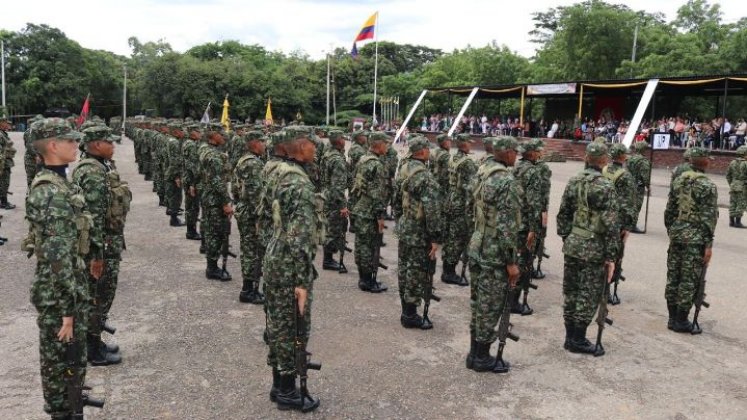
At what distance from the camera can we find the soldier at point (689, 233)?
6062 mm

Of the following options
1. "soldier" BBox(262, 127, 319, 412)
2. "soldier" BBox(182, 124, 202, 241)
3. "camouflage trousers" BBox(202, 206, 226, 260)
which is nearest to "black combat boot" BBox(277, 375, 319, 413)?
"soldier" BBox(262, 127, 319, 412)

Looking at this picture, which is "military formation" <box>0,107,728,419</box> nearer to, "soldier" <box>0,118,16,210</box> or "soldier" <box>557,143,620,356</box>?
"soldier" <box>557,143,620,356</box>

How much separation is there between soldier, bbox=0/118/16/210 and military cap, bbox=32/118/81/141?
9.62m

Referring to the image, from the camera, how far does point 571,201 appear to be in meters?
5.74

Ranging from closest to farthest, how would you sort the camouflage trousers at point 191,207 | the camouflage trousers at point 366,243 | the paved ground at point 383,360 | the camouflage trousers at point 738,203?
the paved ground at point 383,360 → the camouflage trousers at point 366,243 → the camouflage trousers at point 191,207 → the camouflage trousers at point 738,203

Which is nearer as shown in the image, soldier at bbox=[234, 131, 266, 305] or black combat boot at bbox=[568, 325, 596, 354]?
black combat boot at bbox=[568, 325, 596, 354]

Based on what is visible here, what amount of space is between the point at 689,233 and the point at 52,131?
6052 millimetres

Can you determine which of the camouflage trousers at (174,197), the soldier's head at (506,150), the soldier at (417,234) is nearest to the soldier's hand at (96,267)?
the soldier at (417,234)

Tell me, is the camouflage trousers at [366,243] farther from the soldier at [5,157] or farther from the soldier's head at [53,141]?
the soldier at [5,157]

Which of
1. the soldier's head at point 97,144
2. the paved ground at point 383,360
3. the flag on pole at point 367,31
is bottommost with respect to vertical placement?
the paved ground at point 383,360

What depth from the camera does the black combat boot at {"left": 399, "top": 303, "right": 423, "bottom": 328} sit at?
623 centimetres

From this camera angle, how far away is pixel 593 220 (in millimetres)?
5496

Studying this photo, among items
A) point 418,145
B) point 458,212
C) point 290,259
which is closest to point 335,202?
point 458,212

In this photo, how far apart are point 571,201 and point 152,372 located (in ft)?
14.1
